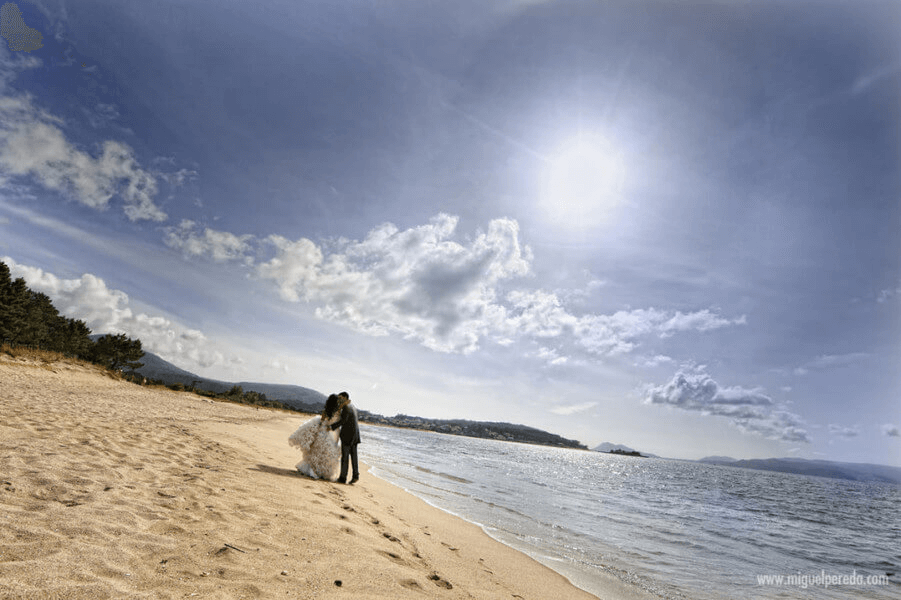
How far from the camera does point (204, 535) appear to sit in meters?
4.61

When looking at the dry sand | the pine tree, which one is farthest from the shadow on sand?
the pine tree

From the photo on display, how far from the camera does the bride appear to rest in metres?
10.9

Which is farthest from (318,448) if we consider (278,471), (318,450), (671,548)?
(671,548)

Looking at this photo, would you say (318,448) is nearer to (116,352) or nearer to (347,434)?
(347,434)

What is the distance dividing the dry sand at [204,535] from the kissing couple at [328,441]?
977 millimetres

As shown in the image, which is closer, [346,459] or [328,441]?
[328,441]

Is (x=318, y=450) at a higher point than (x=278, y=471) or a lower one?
higher

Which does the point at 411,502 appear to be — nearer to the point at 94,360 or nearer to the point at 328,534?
the point at 328,534

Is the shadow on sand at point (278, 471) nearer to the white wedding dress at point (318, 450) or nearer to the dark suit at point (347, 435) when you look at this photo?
the white wedding dress at point (318, 450)

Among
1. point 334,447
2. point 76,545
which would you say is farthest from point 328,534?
point 334,447

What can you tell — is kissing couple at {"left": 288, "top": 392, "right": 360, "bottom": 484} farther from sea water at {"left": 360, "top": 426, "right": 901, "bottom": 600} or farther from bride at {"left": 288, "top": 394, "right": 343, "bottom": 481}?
sea water at {"left": 360, "top": 426, "right": 901, "bottom": 600}

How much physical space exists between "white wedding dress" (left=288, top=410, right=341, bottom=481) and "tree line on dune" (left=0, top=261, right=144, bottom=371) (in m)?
59.1

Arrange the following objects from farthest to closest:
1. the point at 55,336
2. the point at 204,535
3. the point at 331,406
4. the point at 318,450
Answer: the point at 55,336 → the point at 331,406 → the point at 318,450 → the point at 204,535

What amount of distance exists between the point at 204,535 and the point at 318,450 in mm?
6543
